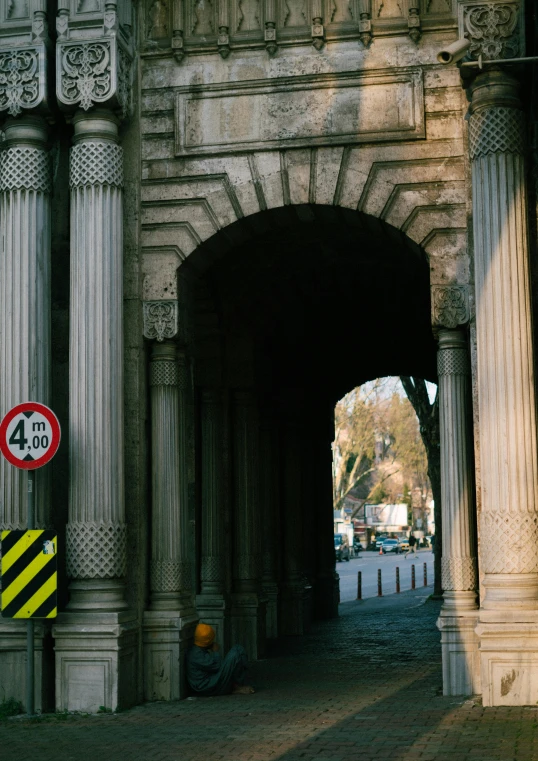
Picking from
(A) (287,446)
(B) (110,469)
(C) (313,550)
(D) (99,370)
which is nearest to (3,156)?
(D) (99,370)

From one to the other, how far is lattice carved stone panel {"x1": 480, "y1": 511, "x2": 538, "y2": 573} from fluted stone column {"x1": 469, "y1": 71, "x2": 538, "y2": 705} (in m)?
0.01

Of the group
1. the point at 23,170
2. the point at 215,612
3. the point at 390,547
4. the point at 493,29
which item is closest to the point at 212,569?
the point at 215,612

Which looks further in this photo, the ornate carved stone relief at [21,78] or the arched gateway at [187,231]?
the ornate carved stone relief at [21,78]

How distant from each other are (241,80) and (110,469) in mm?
4798

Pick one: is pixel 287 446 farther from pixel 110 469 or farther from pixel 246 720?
pixel 246 720

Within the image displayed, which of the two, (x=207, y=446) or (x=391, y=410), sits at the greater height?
(x=391, y=410)

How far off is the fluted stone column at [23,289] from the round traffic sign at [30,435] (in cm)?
128

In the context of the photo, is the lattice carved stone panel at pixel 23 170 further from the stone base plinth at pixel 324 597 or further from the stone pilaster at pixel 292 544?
the stone base plinth at pixel 324 597

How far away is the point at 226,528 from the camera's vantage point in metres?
18.5

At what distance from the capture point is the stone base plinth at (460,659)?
1278 cm

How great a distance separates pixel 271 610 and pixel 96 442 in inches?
389

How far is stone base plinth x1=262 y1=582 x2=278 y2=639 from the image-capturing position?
71.9 ft

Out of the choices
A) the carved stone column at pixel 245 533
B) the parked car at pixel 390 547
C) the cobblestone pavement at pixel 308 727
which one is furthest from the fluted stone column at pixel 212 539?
the parked car at pixel 390 547

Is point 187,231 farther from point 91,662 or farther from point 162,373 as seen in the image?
point 91,662
